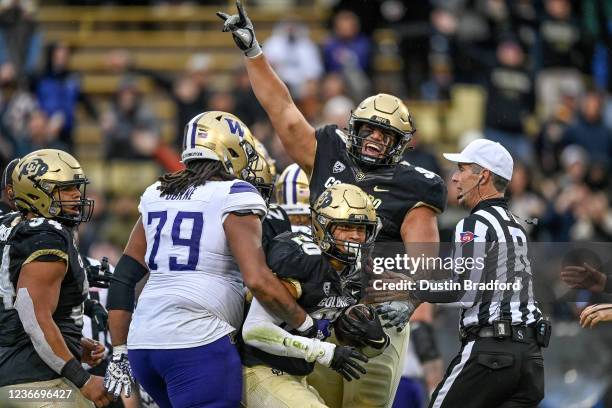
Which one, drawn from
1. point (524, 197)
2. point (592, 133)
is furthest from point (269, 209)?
point (592, 133)

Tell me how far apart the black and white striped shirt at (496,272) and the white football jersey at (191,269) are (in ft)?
3.92

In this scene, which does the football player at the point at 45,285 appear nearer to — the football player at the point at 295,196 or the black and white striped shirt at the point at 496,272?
the football player at the point at 295,196

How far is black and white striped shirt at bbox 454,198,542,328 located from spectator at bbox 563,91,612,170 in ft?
26.7

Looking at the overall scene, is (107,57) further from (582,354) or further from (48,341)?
(48,341)

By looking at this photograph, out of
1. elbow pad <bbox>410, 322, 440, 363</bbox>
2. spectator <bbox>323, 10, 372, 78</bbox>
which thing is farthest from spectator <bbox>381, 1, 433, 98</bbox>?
elbow pad <bbox>410, 322, 440, 363</bbox>

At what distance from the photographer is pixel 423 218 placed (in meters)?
7.25

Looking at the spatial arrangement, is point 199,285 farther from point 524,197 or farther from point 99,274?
point 524,197

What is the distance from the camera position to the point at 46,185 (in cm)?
686

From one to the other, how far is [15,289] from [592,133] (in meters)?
9.36

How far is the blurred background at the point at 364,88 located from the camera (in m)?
14.2

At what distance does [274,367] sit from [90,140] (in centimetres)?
1062

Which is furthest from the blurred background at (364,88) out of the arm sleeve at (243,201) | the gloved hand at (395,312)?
the arm sleeve at (243,201)

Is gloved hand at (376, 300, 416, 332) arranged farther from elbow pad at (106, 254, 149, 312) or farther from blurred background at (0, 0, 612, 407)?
blurred background at (0, 0, 612, 407)

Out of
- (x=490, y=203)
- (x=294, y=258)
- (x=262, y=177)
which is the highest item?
(x=262, y=177)
